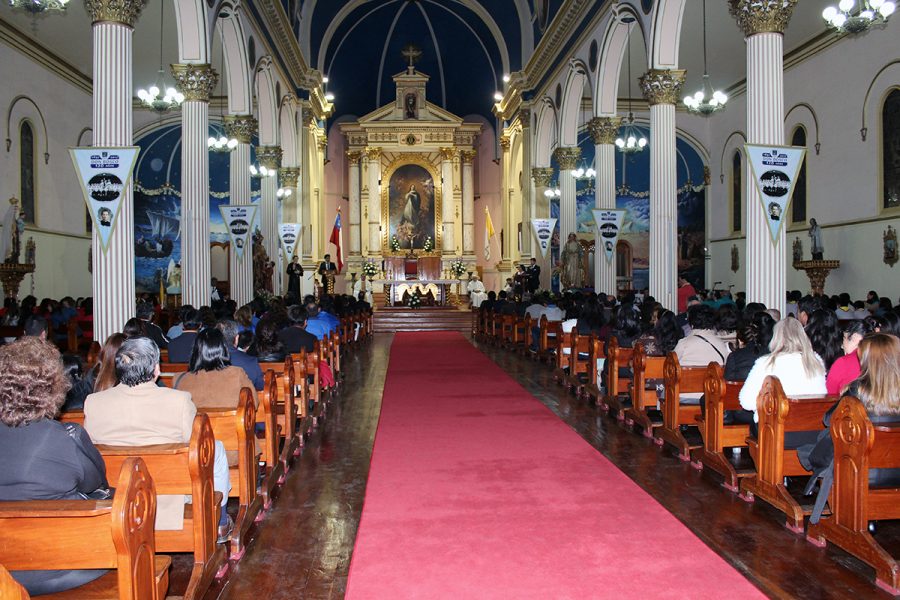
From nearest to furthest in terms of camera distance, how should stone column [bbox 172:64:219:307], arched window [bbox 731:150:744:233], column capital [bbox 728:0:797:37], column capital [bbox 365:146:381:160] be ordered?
column capital [bbox 728:0:797:37], stone column [bbox 172:64:219:307], arched window [bbox 731:150:744:233], column capital [bbox 365:146:381:160]

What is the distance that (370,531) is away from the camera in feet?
15.6

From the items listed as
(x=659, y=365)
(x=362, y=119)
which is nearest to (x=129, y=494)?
(x=659, y=365)

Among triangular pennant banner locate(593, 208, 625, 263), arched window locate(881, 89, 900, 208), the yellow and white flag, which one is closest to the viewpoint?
triangular pennant banner locate(593, 208, 625, 263)

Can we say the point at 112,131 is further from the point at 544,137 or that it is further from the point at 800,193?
the point at 800,193

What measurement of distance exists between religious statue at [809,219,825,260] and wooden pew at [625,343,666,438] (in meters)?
12.0

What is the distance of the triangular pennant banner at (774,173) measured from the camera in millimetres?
8680

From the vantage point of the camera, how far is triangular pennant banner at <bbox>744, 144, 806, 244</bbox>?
342 inches

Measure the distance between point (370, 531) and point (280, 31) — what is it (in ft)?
56.8

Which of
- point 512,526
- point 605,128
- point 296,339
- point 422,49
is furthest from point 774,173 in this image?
point 422,49

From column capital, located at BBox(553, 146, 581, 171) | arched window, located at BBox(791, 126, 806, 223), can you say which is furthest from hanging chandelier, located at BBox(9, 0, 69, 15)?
arched window, located at BBox(791, 126, 806, 223)

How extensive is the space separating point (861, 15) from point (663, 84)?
3668 millimetres

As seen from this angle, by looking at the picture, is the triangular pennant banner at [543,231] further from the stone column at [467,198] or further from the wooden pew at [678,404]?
the stone column at [467,198]

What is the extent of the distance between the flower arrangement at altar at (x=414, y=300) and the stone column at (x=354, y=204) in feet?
14.9

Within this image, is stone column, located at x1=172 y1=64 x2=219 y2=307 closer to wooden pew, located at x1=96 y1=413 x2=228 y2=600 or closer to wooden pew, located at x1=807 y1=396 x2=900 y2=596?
wooden pew, located at x1=96 y1=413 x2=228 y2=600
